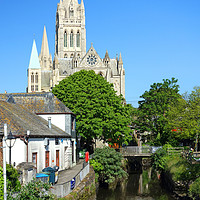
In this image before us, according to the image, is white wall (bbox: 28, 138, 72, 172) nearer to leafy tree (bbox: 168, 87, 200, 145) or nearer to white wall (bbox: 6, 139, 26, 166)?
white wall (bbox: 6, 139, 26, 166)

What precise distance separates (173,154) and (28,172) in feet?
83.3

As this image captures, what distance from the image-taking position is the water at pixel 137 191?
107ft

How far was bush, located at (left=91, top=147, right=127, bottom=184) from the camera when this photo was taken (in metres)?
36.1

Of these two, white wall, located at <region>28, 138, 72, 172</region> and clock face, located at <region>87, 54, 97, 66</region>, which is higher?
clock face, located at <region>87, 54, 97, 66</region>

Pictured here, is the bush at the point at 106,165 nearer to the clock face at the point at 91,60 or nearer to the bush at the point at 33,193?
the bush at the point at 33,193

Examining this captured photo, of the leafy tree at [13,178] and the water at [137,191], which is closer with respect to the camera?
the leafy tree at [13,178]

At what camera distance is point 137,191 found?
36.2 meters

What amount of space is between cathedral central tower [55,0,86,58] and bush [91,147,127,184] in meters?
87.2

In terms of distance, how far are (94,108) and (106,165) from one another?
30.0 ft

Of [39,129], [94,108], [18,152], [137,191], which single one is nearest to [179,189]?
[137,191]

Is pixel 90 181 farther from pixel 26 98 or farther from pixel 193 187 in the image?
pixel 26 98

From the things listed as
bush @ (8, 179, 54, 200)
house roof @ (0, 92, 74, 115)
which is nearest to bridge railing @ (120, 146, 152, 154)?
house roof @ (0, 92, 74, 115)

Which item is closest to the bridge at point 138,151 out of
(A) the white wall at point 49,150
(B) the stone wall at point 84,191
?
(A) the white wall at point 49,150

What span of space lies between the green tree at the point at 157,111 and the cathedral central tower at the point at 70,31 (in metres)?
64.4
